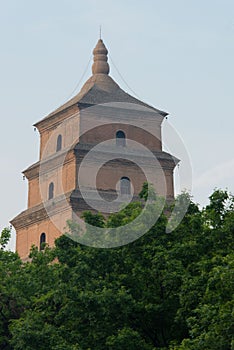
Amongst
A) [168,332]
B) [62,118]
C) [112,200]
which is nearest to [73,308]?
[168,332]

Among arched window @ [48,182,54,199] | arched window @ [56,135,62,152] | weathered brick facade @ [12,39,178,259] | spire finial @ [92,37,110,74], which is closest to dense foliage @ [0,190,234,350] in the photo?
weathered brick facade @ [12,39,178,259]

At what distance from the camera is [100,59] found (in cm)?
5556

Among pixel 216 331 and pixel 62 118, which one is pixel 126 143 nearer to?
pixel 62 118

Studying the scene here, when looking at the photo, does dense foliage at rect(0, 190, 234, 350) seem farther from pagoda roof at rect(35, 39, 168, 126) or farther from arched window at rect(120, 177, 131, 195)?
pagoda roof at rect(35, 39, 168, 126)

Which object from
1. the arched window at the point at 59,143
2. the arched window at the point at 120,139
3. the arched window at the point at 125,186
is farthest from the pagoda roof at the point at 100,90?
the arched window at the point at 125,186

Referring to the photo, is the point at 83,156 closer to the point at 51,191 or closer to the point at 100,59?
the point at 51,191

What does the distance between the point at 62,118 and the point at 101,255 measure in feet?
69.4

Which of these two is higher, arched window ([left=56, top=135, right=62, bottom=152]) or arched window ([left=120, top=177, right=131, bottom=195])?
arched window ([left=56, top=135, right=62, bottom=152])

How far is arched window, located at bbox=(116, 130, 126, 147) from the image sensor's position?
171 feet

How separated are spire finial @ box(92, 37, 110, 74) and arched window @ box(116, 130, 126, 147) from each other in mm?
4298

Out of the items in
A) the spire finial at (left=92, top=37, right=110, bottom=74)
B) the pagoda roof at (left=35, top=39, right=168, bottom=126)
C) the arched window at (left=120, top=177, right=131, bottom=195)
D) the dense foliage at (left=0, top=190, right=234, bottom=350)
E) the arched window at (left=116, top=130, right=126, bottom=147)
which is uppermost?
the spire finial at (left=92, top=37, right=110, bottom=74)

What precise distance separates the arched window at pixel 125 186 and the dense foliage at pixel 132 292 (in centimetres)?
1702

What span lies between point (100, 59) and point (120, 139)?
213 inches

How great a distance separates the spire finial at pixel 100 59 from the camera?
5522 cm
